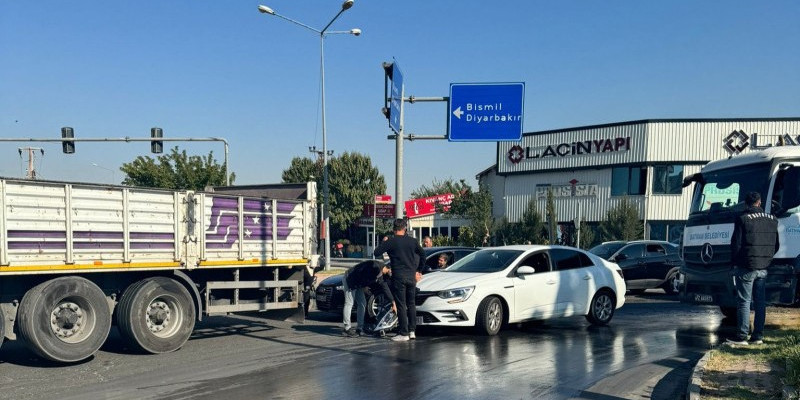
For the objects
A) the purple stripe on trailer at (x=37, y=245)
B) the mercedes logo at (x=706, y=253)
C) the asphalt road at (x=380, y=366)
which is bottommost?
the asphalt road at (x=380, y=366)

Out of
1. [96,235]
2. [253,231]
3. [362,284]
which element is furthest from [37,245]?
[362,284]

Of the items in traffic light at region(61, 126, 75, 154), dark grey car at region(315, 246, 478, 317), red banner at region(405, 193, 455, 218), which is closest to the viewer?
dark grey car at region(315, 246, 478, 317)

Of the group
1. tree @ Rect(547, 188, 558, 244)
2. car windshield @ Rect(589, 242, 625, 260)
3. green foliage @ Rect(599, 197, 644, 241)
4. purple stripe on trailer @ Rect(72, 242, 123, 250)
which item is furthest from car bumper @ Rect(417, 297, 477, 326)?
green foliage @ Rect(599, 197, 644, 241)

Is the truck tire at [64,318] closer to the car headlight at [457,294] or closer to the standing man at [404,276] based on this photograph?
the standing man at [404,276]

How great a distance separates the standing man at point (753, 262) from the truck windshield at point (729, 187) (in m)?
1.82

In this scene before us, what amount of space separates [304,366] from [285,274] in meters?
3.22

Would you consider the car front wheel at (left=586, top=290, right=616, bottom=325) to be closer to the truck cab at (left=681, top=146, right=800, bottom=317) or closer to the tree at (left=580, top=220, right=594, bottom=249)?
the truck cab at (left=681, top=146, right=800, bottom=317)

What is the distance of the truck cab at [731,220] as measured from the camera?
10641mm

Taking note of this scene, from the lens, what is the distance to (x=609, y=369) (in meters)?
8.38

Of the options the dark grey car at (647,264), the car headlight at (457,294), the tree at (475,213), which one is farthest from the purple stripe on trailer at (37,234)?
the tree at (475,213)

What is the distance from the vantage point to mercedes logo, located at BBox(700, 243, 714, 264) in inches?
456

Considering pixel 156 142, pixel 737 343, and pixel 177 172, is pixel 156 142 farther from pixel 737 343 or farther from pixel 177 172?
pixel 737 343

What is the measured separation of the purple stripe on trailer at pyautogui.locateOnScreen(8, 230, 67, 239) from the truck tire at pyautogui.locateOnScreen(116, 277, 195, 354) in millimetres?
1236

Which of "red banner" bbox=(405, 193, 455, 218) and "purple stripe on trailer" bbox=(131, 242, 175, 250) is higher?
"purple stripe on trailer" bbox=(131, 242, 175, 250)
